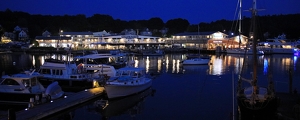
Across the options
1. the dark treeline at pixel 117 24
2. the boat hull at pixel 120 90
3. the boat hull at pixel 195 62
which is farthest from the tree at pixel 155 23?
the boat hull at pixel 120 90

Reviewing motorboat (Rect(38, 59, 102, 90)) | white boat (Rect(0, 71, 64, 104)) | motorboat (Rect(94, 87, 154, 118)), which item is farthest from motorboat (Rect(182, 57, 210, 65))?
white boat (Rect(0, 71, 64, 104))

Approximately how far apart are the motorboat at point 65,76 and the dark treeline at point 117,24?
97.2 metres

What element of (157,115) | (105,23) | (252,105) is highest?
(105,23)

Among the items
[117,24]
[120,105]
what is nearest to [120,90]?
[120,105]

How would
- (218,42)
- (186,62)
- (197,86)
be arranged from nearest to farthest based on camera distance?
(197,86), (186,62), (218,42)

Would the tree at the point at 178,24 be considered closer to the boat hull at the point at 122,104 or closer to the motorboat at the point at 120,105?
the boat hull at the point at 122,104

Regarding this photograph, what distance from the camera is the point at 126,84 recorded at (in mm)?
21828

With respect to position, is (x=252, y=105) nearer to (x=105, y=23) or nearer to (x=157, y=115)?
→ (x=157, y=115)

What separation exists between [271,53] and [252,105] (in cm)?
8103

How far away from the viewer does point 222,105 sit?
818 inches

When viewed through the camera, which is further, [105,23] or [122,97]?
[105,23]

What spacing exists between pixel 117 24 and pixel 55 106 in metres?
135

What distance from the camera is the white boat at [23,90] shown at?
65.0ft

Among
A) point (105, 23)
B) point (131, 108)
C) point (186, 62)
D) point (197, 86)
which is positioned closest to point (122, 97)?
point (131, 108)
